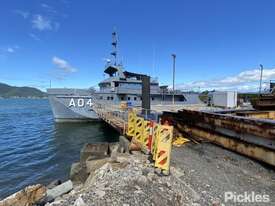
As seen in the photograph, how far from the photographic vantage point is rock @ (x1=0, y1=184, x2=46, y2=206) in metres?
6.15

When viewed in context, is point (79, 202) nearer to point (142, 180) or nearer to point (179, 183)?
point (142, 180)

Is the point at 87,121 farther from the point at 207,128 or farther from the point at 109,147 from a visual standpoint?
the point at 207,128

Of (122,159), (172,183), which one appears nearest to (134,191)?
(172,183)

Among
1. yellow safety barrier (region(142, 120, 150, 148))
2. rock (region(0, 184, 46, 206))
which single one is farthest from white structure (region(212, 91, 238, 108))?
rock (region(0, 184, 46, 206))

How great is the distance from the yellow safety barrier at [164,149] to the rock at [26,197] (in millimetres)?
3338

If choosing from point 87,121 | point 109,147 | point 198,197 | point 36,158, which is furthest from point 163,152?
point 87,121

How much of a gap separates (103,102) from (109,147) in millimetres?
21007

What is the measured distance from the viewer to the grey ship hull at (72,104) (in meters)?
30.4

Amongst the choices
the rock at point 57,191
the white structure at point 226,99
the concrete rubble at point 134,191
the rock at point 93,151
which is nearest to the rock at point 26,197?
the rock at point 57,191

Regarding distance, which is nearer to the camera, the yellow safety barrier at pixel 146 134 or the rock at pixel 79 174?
the yellow safety barrier at pixel 146 134

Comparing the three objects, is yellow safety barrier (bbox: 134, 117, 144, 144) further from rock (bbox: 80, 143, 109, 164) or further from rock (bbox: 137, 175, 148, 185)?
rock (bbox: 137, 175, 148, 185)

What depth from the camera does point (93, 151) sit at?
11.3 metres

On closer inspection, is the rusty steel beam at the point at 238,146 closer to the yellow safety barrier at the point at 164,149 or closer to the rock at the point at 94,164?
the yellow safety barrier at the point at 164,149

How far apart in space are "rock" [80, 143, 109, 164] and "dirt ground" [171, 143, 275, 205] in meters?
4.29
